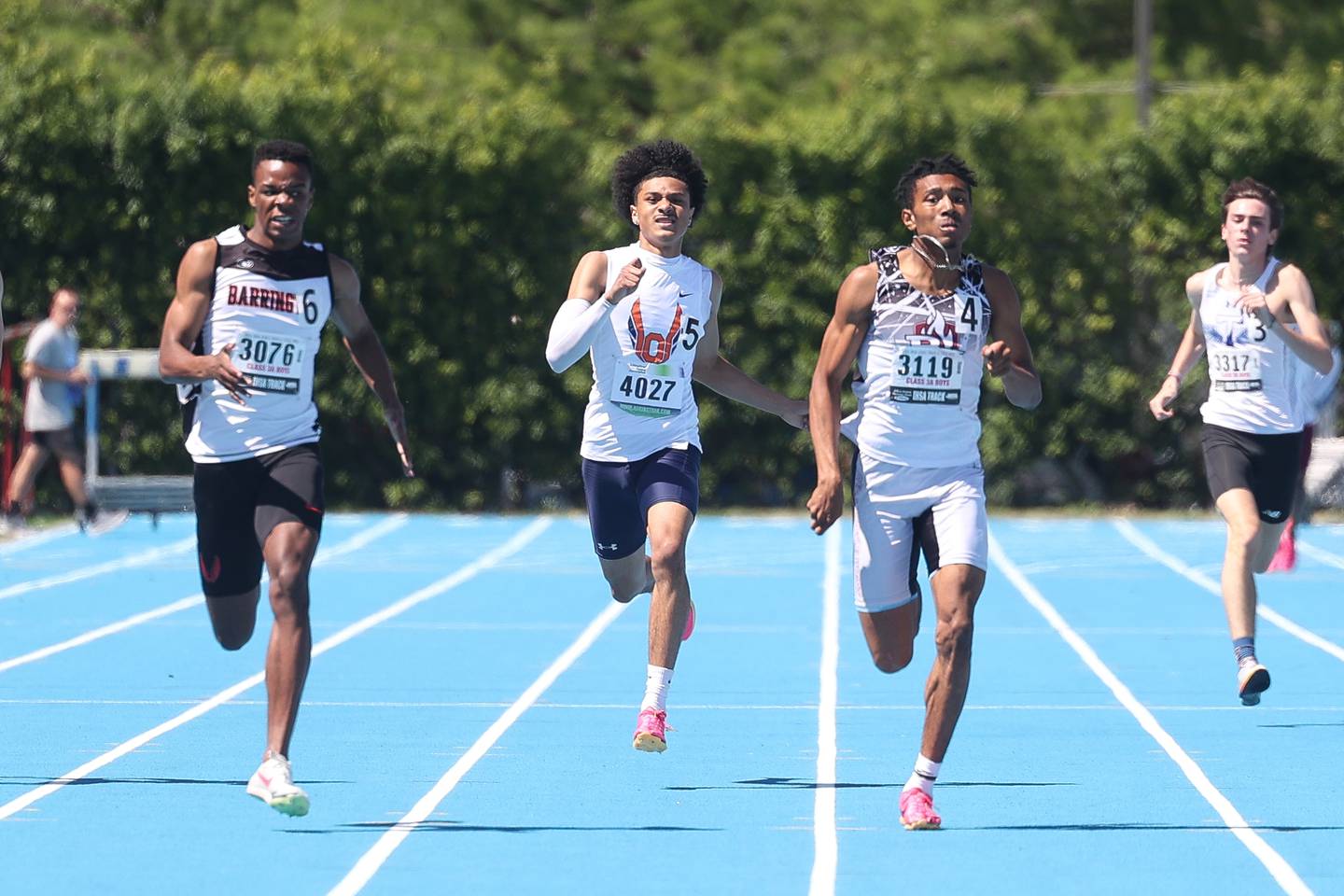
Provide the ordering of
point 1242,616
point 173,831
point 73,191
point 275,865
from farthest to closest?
point 73,191 < point 1242,616 < point 173,831 < point 275,865

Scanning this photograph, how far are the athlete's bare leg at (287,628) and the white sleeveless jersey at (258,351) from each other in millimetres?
404

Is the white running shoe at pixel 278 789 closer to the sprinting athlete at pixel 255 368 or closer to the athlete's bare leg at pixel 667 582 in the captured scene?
the sprinting athlete at pixel 255 368

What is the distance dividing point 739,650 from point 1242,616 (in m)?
3.18

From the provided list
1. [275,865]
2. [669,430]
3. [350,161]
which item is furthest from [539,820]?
[350,161]

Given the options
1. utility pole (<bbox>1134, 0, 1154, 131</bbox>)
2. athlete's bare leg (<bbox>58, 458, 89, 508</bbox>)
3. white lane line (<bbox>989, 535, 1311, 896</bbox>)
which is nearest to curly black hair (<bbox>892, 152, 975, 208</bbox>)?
white lane line (<bbox>989, 535, 1311, 896</bbox>)

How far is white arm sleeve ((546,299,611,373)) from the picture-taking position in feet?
28.0

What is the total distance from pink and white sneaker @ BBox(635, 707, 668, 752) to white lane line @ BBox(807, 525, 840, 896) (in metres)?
0.56

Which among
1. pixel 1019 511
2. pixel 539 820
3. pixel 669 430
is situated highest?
pixel 669 430

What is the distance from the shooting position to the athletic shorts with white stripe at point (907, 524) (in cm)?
745

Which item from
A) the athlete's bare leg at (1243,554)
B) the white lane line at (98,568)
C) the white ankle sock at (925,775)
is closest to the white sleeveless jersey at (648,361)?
the white ankle sock at (925,775)

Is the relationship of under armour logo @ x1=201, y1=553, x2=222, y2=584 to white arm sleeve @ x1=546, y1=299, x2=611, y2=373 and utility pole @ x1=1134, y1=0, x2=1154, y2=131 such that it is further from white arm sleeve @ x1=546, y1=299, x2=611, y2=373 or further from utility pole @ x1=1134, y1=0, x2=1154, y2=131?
utility pole @ x1=1134, y1=0, x2=1154, y2=131

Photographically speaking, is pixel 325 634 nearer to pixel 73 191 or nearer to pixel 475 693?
pixel 475 693

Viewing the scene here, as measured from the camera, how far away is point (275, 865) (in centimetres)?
649

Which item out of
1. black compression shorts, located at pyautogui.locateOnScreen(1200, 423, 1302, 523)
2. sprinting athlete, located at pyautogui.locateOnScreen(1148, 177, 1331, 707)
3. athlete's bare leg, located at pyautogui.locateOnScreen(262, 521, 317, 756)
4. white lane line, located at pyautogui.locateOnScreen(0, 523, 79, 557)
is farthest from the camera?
white lane line, located at pyautogui.locateOnScreen(0, 523, 79, 557)
